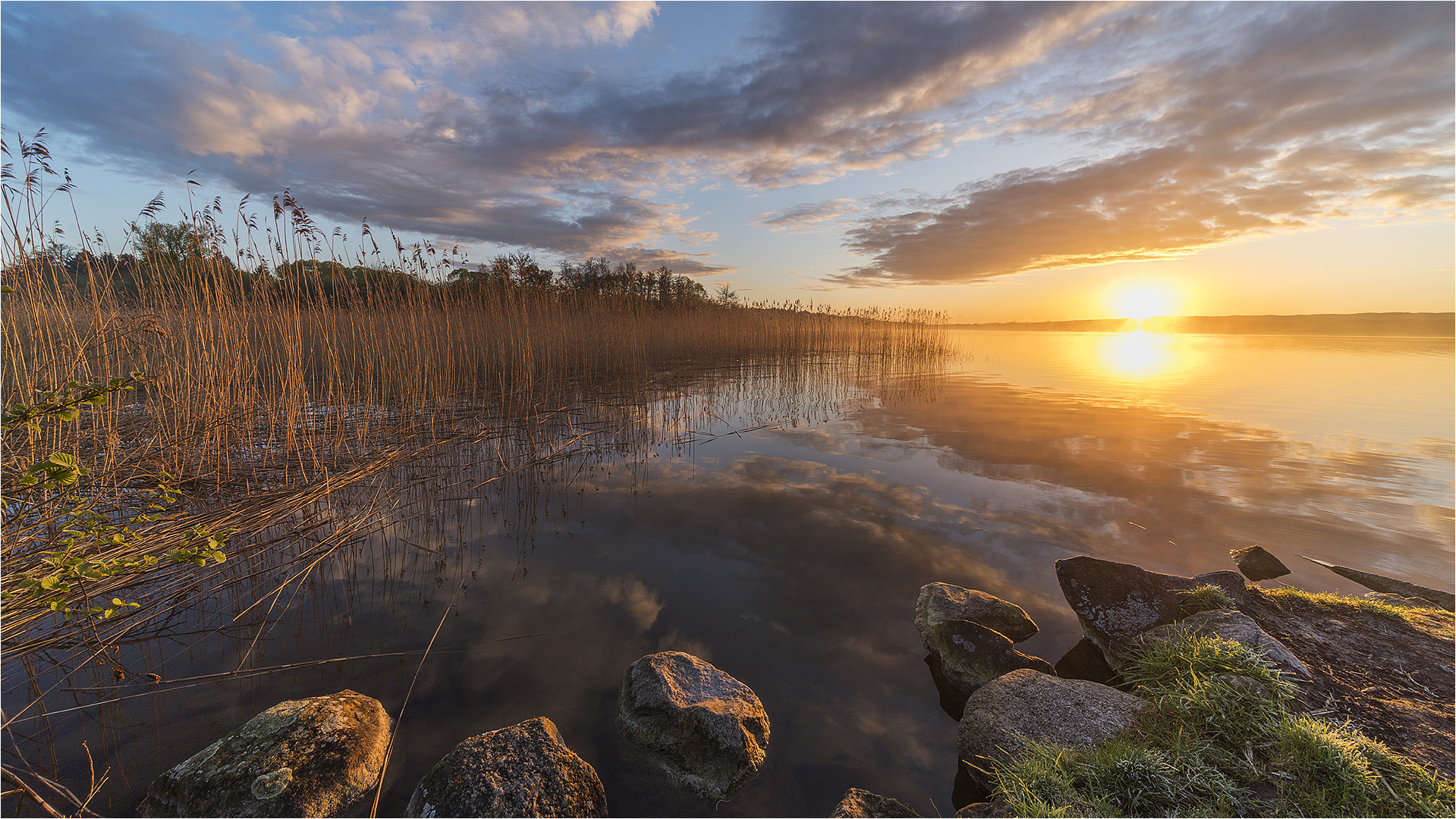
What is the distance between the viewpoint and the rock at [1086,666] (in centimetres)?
259

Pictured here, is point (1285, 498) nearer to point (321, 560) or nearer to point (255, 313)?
Result: point (321, 560)

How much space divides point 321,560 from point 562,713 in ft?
7.62

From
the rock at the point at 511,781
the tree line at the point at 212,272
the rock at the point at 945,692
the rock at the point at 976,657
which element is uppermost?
the tree line at the point at 212,272

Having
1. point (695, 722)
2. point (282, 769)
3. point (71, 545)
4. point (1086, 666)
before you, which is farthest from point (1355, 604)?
point (71, 545)

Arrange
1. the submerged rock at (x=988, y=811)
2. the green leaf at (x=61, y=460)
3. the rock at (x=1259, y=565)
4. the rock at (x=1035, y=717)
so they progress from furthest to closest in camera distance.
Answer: the rock at (x=1259, y=565) < the rock at (x=1035, y=717) < the green leaf at (x=61, y=460) < the submerged rock at (x=988, y=811)

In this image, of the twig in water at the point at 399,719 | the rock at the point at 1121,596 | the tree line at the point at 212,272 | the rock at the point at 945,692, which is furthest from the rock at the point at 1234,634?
the tree line at the point at 212,272

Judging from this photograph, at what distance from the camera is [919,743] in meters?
2.18

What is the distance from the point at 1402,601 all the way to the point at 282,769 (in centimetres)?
595

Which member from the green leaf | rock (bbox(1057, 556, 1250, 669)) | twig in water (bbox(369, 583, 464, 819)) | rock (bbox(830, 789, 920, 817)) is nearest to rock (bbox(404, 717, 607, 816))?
twig in water (bbox(369, 583, 464, 819))

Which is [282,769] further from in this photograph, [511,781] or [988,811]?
[988,811]

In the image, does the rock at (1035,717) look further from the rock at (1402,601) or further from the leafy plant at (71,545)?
the leafy plant at (71,545)

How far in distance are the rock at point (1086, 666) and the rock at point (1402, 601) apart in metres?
1.76

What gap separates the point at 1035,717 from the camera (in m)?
2.01

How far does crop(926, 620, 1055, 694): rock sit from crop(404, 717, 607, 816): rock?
1848 millimetres
